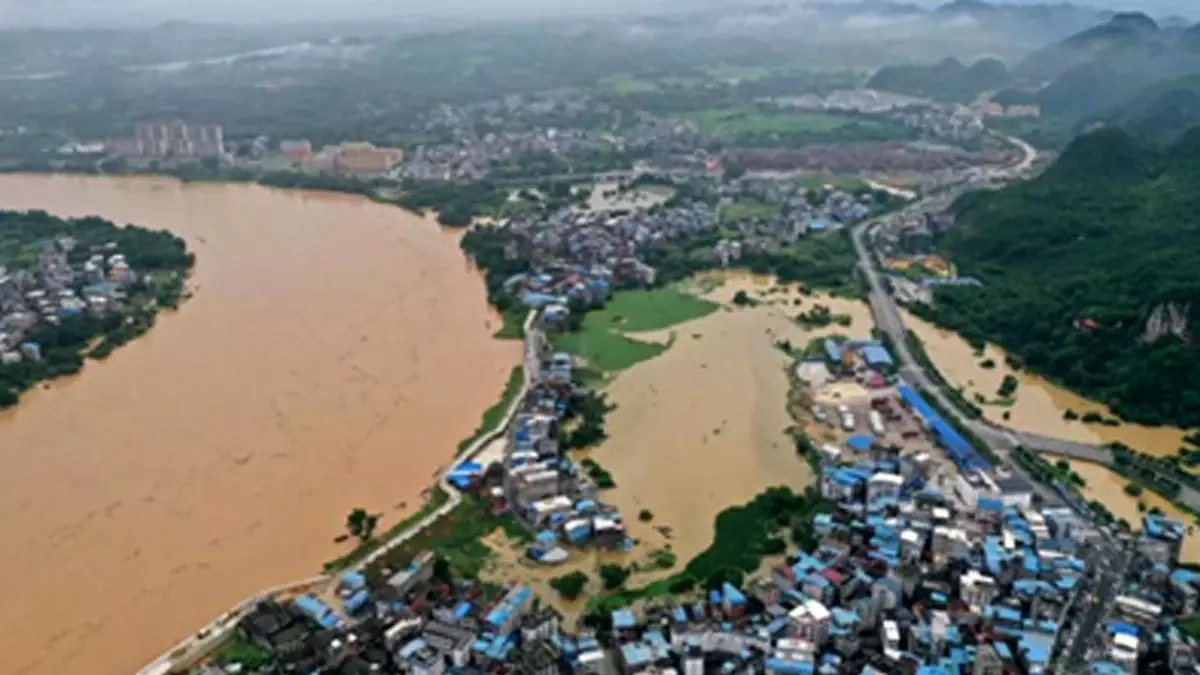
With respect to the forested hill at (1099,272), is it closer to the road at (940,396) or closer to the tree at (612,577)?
the road at (940,396)

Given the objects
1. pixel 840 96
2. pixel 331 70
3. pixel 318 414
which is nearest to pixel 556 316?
pixel 318 414

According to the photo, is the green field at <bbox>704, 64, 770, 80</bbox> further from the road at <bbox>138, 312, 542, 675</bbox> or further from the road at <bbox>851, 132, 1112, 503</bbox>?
the road at <bbox>138, 312, 542, 675</bbox>

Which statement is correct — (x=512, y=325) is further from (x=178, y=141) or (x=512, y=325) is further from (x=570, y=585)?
(x=178, y=141)

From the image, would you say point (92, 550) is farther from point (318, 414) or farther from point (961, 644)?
point (961, 644)

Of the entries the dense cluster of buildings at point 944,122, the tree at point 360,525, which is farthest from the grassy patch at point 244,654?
the dense cluster of buildings at point 944,122

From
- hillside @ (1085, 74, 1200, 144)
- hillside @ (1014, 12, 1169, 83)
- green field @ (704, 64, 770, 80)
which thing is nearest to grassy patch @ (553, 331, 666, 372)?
hillside @ (1085, 74, 1200, 144)

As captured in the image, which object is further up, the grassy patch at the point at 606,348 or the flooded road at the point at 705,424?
the grassy patch at the point at 606,348
